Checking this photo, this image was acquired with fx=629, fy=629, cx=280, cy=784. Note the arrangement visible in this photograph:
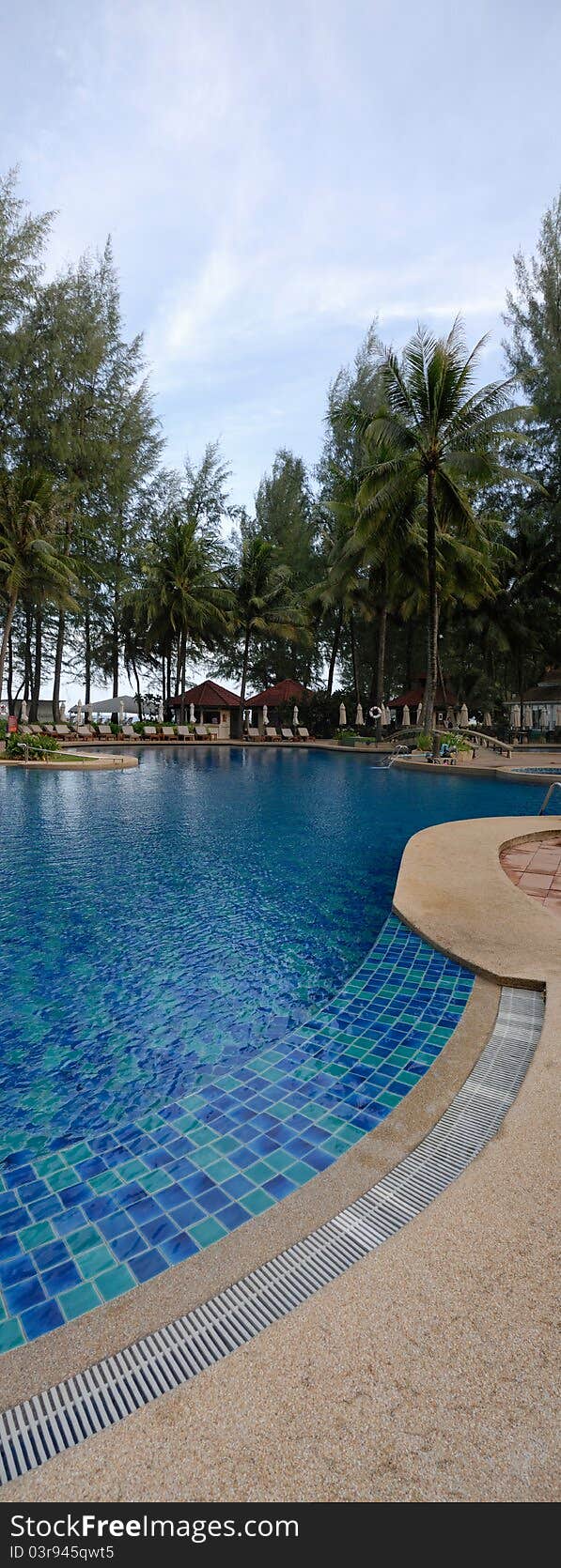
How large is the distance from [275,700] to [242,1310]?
30285mm

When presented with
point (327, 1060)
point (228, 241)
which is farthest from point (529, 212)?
point (327, 1060)

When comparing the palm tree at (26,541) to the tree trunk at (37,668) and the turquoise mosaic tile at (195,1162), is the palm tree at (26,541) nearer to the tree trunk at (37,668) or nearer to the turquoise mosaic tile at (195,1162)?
the tree trunk at (37,668)

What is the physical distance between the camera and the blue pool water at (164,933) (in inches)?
118

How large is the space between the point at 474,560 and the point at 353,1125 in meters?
20.7

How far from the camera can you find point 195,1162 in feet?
7.61

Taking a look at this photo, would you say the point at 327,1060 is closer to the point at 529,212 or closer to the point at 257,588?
the point at 257,588

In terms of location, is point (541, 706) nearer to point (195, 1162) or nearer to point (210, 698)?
point (210, 698)

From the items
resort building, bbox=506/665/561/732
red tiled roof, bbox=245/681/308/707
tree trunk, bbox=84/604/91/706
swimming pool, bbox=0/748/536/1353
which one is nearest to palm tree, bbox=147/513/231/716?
tree trunk, bbox=84/604/91/706

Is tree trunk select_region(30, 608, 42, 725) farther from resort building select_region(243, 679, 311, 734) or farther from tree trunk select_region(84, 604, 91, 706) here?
resort building select_region(243, 679, 311, 734)

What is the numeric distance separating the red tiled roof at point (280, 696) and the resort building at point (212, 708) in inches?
46.0

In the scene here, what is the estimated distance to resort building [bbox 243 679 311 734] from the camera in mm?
31016

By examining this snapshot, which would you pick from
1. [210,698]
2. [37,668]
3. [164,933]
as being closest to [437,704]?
[210,698]

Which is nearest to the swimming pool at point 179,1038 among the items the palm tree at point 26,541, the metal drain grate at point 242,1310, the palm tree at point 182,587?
the metal drain grate at point 242,1310

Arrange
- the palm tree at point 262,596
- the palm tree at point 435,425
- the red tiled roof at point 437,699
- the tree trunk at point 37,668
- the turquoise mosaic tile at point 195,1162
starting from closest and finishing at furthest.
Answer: the turquoise mosaic tile at point 195,1162 < the palm tree at point 435,425 < the red tiled roof at point 437,699 < the tree trunk at point 37,668 < the palm tree at point 262,596
